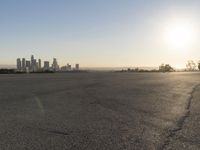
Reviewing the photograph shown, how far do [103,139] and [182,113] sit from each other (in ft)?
11.5

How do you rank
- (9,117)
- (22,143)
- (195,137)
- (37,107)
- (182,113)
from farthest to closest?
(37,107) → (182,113) → (9,117) → (195,137) → (22,143)

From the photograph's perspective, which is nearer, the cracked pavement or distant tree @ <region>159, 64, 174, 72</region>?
the cracked pavement

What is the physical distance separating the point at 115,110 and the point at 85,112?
88cm

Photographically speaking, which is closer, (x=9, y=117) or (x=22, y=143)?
(x=22, y=143)

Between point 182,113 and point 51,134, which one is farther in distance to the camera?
point 182,113

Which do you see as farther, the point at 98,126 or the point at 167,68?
the point at 167,68

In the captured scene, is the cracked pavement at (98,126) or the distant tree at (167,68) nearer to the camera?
the cracked pavement at (98,126)

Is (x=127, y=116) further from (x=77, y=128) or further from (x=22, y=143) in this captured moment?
(x=22, y=143)

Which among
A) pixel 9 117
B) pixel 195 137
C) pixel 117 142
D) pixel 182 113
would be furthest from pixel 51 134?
pixel 182 113

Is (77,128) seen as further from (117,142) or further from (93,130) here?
(117,142)

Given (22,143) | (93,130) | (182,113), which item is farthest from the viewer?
(182,113)

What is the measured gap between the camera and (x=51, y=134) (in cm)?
592

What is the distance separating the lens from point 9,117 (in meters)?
7.58

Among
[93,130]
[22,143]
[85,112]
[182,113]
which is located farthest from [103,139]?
[182,113]
